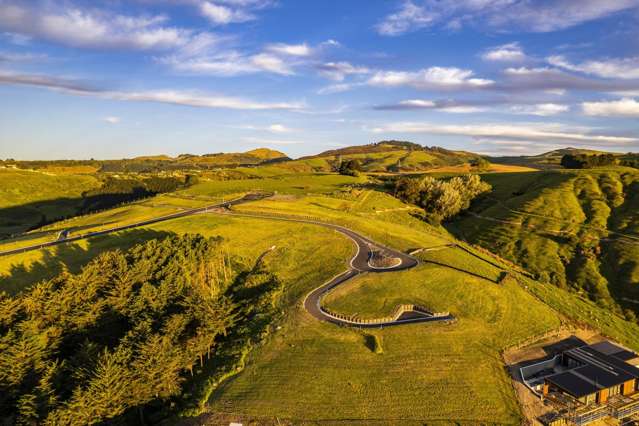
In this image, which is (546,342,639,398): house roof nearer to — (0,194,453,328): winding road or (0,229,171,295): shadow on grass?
(0,194,453,328): winding road

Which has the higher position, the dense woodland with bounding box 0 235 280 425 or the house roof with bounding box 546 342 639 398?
the dense woodland with bounding box 0 235 280 425

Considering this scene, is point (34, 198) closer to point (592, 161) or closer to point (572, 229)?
point (572, 229)

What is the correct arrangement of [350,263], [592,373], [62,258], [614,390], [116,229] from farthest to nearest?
[116,229] < [350,263] < [62,258] < [592,373] < [614,390]

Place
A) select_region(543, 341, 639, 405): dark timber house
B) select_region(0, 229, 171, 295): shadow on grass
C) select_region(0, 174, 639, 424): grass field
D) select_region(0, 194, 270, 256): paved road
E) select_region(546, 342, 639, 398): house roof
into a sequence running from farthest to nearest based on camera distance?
select_region(0, 194, 270, 256): paved road, select_region(0, 229, 171, 295): shadow on grass, select_region(546, 342, 639, 398): house roof, select_region(543, 341, 639, 405): dark timber house, select_region(0, 174, 639, 424): grass field

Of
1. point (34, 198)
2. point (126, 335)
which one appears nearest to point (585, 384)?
point (126, 335)

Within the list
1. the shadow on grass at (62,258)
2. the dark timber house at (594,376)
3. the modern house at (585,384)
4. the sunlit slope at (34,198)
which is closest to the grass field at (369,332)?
the shadow on grass at (62,258)

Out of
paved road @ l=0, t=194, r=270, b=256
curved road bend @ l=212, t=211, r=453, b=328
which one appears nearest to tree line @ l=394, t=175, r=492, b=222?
curved road bend @ l=212, t=211, r=453, b=328

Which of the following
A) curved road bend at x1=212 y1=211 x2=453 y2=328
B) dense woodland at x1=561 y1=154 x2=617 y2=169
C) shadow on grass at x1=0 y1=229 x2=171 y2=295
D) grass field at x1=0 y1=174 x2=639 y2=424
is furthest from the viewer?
dense woodland at x1=561 y1=154 x2=617 y2=169
